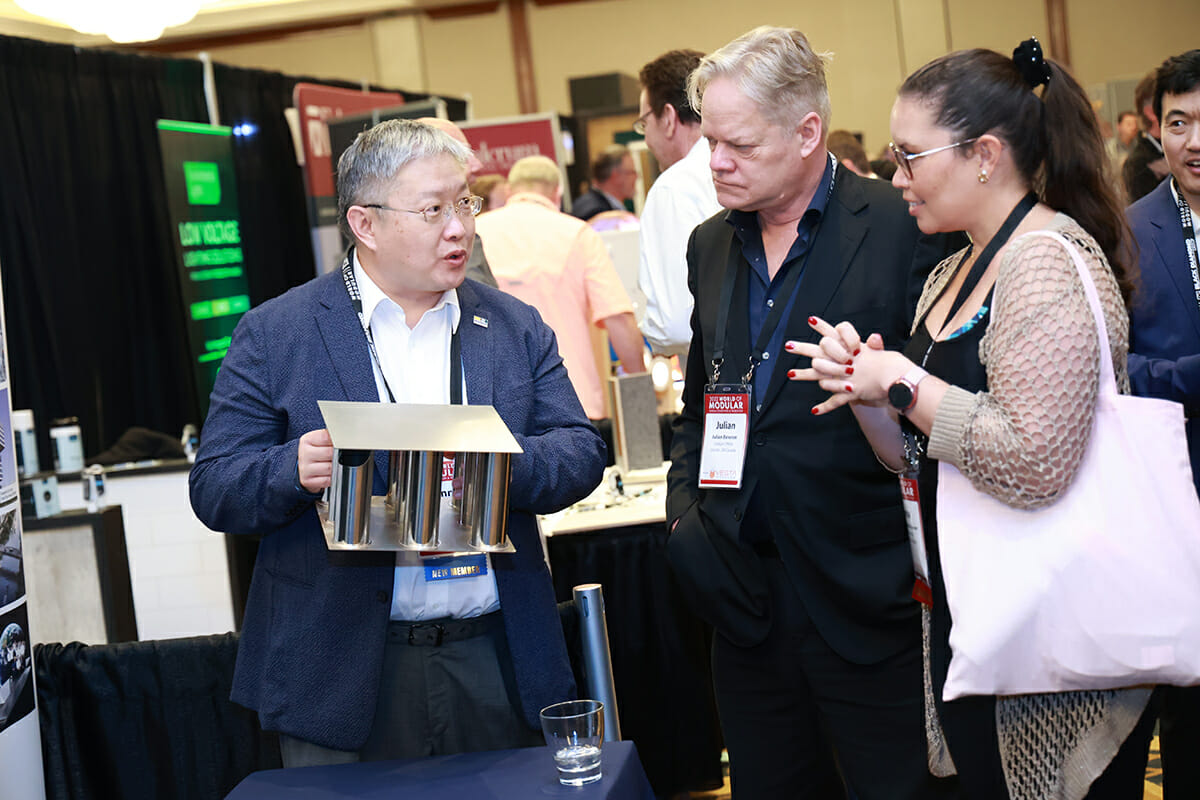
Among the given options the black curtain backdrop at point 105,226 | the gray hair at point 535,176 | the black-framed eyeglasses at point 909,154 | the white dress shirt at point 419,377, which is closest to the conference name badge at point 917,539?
the black-framed eyeglasses at point 909,154

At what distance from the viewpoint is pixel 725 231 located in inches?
83.0

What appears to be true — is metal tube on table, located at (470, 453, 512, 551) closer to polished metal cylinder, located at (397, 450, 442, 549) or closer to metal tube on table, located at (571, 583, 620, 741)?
polished metal cylinder, located at (397, 450, 442, 549)

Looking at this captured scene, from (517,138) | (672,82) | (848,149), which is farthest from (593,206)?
(672,82)

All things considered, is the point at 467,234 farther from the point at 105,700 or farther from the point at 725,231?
the point at 105,700

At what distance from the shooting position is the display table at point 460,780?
158 cm

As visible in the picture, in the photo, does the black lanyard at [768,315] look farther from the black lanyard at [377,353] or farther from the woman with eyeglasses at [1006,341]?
the black lanyard at [377,353]

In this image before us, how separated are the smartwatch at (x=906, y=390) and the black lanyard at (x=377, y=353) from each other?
0.73 m

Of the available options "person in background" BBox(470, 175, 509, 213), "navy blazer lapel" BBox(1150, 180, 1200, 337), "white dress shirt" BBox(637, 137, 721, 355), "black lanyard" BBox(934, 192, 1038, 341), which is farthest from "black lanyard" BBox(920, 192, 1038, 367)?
"person in background" BBox(470, 175, 509, 213)

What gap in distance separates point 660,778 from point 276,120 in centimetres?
542

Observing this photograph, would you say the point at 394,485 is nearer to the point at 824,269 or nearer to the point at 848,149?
the point at 824,269

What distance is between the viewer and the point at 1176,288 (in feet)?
7.86

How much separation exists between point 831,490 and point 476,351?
623 millimetres

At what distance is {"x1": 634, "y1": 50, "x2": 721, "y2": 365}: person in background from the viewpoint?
314cm

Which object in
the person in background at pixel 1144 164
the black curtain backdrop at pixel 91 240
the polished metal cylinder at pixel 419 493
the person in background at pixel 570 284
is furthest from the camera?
the black curtain backdrop at pixel 91 240
